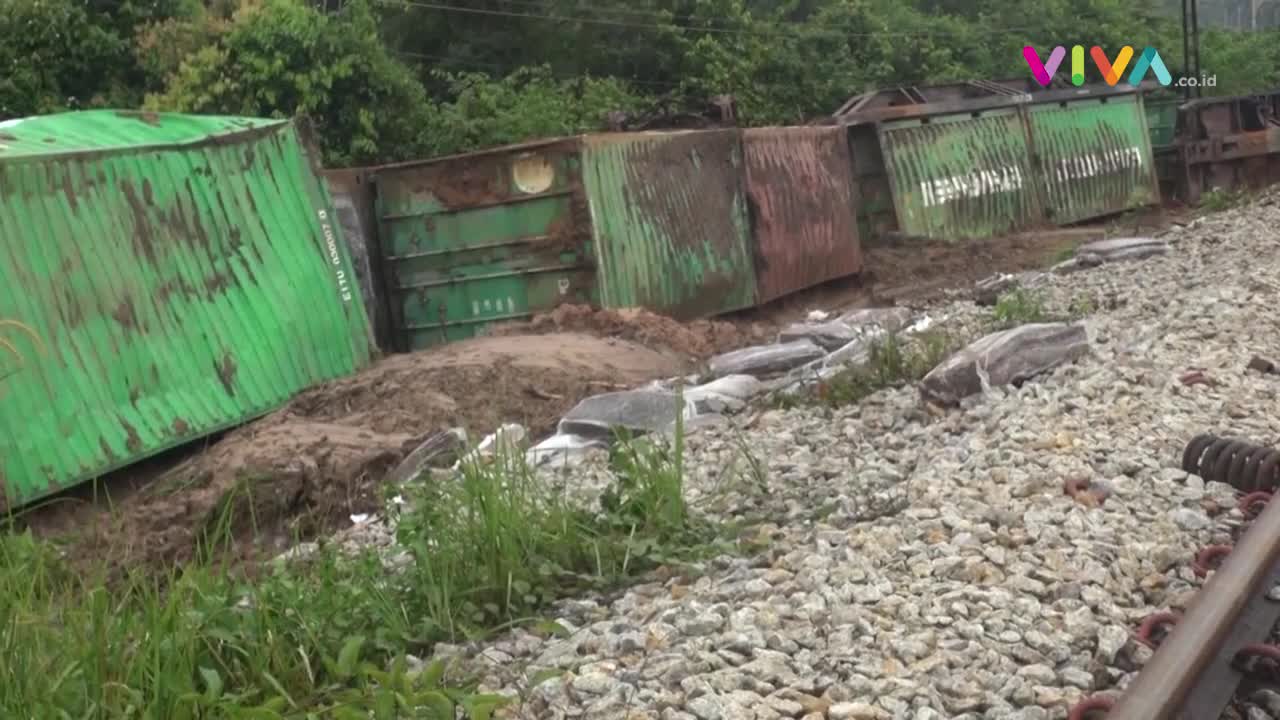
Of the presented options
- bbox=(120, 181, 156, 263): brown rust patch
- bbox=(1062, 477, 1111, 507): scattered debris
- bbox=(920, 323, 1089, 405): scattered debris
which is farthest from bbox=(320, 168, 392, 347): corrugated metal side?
bbox=(1062, 477, 1111, 507): scattered debris

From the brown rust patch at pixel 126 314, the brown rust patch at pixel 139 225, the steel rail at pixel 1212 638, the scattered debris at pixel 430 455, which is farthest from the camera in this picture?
the brown rust patch at pixel 139 225

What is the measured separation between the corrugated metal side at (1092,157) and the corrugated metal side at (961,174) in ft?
1.66

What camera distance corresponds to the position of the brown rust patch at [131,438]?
916 cm

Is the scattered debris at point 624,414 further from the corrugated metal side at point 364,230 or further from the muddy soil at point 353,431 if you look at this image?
the corrugated metal side at point 364,230

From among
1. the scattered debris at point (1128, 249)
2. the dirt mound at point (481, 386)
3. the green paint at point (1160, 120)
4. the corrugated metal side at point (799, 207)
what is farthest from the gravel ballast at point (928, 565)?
the green paint at point (1160, 120)

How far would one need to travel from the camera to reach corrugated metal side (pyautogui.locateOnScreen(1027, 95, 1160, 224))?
70.2 ft

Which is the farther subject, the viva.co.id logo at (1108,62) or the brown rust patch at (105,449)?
the viva.co.id logo at (1108,62)

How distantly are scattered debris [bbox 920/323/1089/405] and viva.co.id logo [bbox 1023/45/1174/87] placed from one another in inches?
1233

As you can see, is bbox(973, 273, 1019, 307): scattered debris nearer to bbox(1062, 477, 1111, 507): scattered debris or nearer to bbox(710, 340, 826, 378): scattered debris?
bbox(710, 340, 826, 378): scattered debris

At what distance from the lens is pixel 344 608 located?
432 cm

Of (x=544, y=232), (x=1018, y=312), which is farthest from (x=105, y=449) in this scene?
(x=1018, y=312)

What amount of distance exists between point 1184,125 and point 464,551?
896 inches

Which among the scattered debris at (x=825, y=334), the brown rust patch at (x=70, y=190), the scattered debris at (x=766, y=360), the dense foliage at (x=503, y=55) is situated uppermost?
the dense foliage at (x=503, y=55)

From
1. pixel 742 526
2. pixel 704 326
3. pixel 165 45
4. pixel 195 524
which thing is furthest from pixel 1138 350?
pixel 165 45
